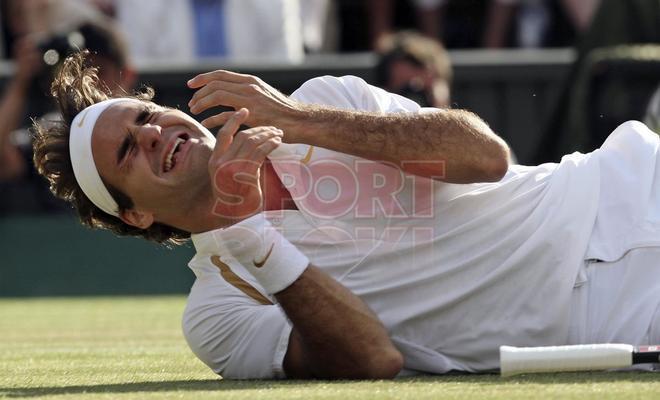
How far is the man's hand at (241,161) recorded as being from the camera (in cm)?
387

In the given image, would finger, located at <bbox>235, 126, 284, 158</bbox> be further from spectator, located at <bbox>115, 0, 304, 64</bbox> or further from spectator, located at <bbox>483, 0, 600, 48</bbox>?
spectator, located at <bbox>483, 0, 600, 48</bbox>

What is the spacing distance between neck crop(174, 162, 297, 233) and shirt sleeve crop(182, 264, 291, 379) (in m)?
0.18

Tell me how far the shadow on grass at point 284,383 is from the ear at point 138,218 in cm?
53

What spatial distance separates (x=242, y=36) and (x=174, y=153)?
6.60 meters

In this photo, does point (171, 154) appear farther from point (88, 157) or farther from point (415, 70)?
point (415, 70)

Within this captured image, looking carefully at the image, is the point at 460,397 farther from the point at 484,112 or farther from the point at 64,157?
the point at 484,112

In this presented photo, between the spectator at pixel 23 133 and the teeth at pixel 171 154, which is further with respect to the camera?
the spectator at pixel 23 133

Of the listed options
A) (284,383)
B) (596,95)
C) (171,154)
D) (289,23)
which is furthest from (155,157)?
(289,23)

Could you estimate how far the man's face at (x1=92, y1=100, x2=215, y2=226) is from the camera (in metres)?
4.19

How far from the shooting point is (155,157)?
423cm

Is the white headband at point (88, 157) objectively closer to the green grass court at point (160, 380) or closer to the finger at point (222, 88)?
the finger at point (222, 88)

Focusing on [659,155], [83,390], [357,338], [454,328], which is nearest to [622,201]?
[659,155]

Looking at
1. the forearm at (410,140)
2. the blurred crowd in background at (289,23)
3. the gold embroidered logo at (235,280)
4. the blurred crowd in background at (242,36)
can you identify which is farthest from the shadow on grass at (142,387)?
the blurred crowd in background at (289,23)

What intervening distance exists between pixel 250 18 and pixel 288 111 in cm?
665
